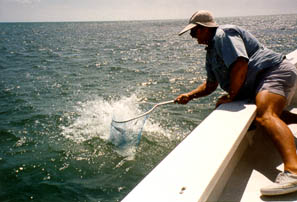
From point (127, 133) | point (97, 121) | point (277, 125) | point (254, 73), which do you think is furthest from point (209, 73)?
point (97, 121)

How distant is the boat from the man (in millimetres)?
175

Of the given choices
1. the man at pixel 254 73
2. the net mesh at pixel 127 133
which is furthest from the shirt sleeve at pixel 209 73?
the net mesh at pixel 127 133

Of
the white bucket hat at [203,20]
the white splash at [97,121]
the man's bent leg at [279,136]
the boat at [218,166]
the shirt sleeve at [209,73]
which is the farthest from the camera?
the white splash at [97,121]

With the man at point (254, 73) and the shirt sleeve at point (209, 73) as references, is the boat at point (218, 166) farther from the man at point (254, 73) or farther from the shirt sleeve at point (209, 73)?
the shirt sleeve at point (209, 73)

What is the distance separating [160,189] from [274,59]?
206 centimetres

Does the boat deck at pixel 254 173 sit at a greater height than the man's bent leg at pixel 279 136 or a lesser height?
lesser

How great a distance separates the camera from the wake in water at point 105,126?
5.08m

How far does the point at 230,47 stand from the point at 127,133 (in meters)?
2.69

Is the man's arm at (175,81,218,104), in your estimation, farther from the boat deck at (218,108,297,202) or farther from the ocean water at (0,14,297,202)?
the boat deck at (218,108,297,202)

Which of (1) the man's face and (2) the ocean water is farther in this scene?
(2) the ocean water

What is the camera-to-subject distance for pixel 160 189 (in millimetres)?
1465

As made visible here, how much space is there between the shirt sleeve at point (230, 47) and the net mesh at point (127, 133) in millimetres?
1722

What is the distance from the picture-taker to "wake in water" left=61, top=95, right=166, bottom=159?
16.7 ft

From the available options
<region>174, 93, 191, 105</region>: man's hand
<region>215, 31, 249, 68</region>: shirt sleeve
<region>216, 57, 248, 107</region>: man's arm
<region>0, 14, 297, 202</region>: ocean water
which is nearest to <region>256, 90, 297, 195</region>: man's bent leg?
<region>216, 57, 248, 107</region>: man's arm
